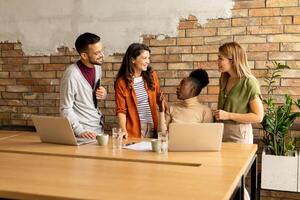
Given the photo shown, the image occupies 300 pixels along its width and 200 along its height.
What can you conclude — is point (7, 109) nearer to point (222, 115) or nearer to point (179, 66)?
point (179, 66)

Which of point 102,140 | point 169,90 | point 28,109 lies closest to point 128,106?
point 102,140

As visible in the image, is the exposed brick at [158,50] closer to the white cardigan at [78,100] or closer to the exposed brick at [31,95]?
the white cardigan at [78,100]

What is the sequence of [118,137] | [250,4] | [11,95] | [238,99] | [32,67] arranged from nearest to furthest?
[118,137], [238,99], [250,4], [32,67], [11,95]

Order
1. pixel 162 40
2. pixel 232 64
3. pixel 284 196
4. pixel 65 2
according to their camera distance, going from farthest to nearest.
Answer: pixel 65 2, pixel 162 40, pixel 284 196, pixel 232 64

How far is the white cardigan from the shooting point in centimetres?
296

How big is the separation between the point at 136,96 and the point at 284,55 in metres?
1.36

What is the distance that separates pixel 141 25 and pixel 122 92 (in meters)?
1.02

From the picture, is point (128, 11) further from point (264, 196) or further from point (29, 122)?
point (264, 196)

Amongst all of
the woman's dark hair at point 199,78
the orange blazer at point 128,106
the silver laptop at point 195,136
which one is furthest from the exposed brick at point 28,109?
the silver laptop at point 195,136

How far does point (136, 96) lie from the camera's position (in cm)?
307

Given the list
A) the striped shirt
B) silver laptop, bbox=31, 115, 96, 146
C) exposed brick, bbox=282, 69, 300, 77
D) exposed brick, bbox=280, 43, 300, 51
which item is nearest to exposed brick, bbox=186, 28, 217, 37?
exposed brick, bbox=280, 43, 300, 51

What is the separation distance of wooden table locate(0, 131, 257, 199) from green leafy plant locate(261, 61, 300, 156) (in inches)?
29.6

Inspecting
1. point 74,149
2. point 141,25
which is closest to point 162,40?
point 141,25

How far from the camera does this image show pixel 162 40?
376 centimetres
